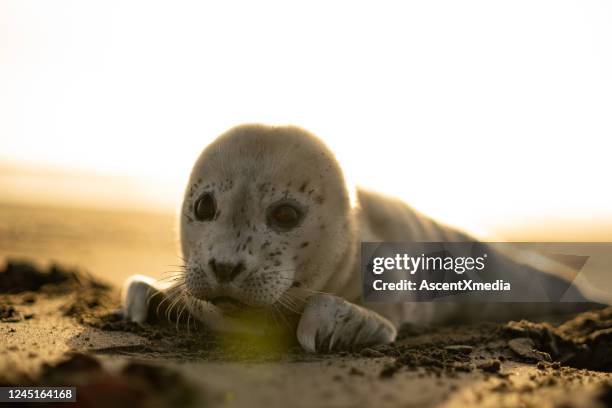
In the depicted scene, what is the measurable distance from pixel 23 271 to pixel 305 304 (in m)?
2.61

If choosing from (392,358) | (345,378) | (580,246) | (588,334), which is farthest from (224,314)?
(580,246)

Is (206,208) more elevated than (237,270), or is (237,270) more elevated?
(206,208)

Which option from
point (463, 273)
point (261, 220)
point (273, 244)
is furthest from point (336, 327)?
point (463, 273)

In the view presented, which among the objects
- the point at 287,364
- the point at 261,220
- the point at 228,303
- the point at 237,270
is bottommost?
the point at 287,364

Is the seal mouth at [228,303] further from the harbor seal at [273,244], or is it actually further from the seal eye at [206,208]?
the seal eye at [206,208]

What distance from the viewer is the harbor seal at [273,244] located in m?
2.80

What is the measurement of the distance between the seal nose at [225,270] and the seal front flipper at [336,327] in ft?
1.43

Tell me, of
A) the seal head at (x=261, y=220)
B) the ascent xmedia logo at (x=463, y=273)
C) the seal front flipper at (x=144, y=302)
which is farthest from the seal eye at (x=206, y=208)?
the ascent xmedia logo at (x=463, y=273)

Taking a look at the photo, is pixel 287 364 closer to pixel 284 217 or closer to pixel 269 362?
pixel 269 362

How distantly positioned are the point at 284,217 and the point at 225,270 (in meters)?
0.48

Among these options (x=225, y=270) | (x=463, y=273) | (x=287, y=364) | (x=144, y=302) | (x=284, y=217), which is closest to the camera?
(x=287, y=364)

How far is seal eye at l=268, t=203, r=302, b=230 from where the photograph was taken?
9.92 ft

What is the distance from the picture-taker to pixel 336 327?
292 cm

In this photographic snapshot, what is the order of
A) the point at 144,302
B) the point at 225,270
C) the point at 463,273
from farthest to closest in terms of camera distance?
the point at 463,273 < the point at 144,302 < the point at 225,270
